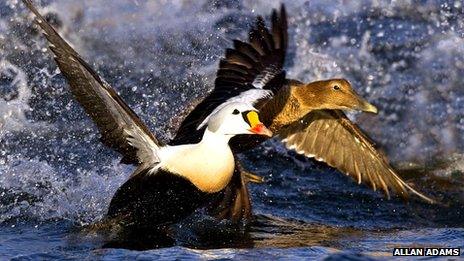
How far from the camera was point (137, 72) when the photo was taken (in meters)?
9.91

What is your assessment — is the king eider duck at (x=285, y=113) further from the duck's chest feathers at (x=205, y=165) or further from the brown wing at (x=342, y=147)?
the duck's chest feathers at (x=205, y=165)

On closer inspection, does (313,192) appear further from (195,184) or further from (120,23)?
(120,23)

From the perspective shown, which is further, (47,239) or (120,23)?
(120,23)

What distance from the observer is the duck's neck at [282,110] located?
283 inches

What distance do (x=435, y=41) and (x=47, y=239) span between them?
17.9 ft

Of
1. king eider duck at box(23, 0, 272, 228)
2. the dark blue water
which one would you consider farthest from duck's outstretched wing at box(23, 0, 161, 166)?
the dark blue water

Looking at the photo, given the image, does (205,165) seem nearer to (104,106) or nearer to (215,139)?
(215,139)

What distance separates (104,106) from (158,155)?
1.51 ft

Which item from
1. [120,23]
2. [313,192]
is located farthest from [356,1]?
[313,192]

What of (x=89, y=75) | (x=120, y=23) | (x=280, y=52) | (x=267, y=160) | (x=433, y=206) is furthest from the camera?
(x=120, y=23)

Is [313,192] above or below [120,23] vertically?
below

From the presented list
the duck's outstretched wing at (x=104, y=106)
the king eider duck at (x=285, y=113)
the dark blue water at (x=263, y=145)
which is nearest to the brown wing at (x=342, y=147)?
the king eider duck at (x=285, y=113)

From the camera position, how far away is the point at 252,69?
6770 mm

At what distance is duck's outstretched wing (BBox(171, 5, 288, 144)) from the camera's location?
6.66 metres
